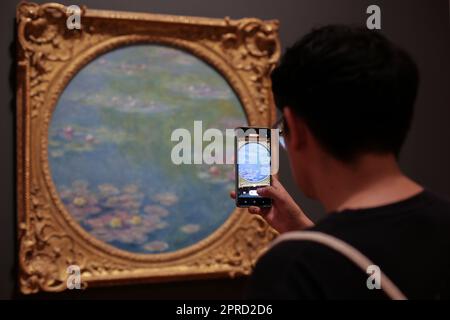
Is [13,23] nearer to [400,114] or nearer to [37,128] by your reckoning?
[37,128]

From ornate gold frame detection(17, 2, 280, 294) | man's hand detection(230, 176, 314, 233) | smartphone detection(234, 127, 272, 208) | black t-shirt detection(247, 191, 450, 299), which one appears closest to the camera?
black t-shirt detection(247, 191, 450, 299)

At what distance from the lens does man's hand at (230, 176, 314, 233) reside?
102 centimetres

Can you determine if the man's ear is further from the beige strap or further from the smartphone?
the smartphone

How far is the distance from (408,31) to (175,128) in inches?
39.6

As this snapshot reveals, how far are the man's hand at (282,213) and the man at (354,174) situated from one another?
0.37 m

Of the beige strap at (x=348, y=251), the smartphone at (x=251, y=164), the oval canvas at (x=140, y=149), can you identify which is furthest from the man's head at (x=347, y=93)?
the oval canvas at (x=140, y=149)

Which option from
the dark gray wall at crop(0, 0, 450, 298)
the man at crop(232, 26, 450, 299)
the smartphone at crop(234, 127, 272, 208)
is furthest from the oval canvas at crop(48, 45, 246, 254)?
the man at crop(232, 26, 450, 299)

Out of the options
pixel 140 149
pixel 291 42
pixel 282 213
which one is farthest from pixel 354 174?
pixel 291 42

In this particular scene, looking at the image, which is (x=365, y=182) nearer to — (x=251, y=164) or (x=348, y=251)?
(x=348, y=251)

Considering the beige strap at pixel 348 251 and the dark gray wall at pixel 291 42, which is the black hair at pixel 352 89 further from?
the dark gray wall at pixel 291 42

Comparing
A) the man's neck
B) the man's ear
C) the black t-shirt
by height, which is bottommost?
the black t-shirt

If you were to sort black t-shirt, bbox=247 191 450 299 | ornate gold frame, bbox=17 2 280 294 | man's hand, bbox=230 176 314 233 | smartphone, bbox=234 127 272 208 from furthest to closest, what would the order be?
ornate gold frame, bbox=17 2 280 294
smartphone, bbox=234 127 272 208
man's hand, bbox=230 176 314 233
black t-shirt, bbox=247 191 450 299

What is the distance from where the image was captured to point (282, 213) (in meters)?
1.04

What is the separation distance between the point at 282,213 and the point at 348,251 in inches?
19.5
